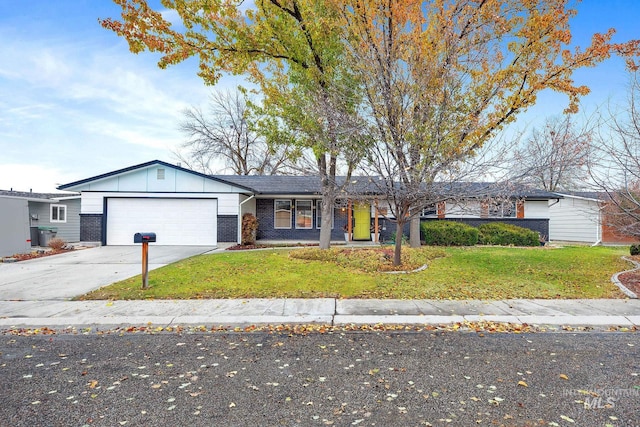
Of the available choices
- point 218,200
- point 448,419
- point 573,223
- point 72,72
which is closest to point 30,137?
point 72,72

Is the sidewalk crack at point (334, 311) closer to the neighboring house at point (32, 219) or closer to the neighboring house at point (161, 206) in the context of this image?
the neighboring house at point (161, 206)

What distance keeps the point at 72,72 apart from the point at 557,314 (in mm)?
16940

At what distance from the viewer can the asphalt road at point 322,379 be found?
275 centimetres

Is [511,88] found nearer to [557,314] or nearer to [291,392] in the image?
[557,314]

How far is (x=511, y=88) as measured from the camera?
1028 centimetres

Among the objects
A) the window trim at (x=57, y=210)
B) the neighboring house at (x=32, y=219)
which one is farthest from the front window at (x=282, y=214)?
the window trim at (x=57, y=210)

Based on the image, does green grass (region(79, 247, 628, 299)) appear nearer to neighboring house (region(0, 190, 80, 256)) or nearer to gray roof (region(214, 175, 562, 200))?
gray roof (region(214, 175, 562, 200))

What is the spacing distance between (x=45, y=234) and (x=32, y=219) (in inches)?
61.9

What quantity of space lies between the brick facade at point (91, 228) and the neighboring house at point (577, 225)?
23.9 m

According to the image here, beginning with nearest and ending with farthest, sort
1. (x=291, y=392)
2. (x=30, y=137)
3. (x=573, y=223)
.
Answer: (x=291, y=392) < (x=30, y=137) < (x=573, y=223)

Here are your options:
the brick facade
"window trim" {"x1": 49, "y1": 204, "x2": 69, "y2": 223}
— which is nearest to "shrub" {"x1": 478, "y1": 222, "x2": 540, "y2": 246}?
the brick facade

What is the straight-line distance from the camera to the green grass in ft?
23.3

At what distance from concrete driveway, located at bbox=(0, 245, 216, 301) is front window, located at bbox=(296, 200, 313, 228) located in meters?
6.75

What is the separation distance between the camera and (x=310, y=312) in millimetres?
5852
